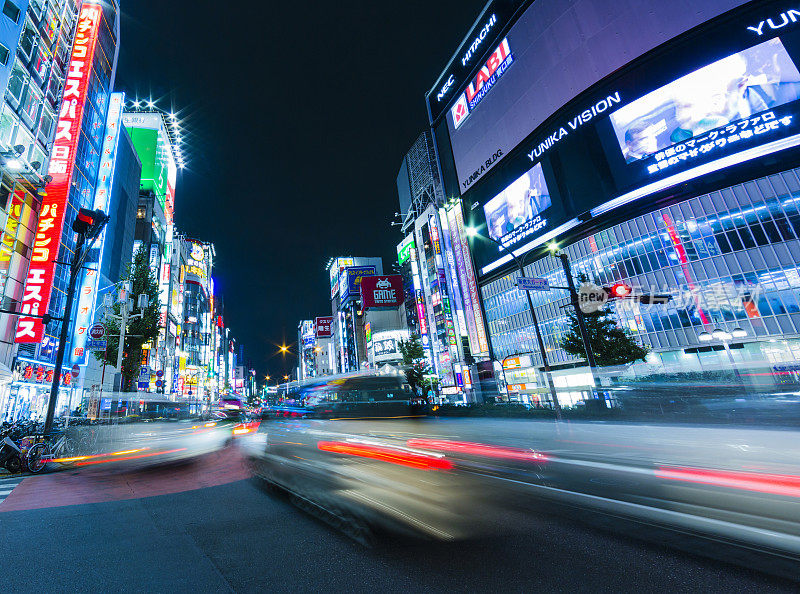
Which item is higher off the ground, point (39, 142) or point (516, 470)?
point (39, 142)

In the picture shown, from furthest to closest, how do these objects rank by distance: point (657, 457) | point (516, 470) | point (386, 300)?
point (386, 300) → point (516, 470) → point (657, 457)

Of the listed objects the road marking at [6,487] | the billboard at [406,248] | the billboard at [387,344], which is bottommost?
the road marking at [6,487]

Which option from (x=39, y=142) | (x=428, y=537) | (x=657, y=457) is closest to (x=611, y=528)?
(x=428, y=537)

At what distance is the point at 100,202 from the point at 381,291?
195 ft

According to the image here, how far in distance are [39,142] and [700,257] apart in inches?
2217

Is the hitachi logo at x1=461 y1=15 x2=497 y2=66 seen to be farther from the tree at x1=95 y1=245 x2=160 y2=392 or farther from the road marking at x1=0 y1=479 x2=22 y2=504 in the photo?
the road marking at x1=0 y1=479 x2=22 y2=504

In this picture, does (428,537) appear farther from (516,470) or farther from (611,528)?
(516,470)

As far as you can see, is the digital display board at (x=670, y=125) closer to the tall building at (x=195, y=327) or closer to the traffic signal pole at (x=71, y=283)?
the traffic signal pole at (x=71, y=283)

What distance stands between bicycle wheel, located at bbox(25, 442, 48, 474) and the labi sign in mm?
77241

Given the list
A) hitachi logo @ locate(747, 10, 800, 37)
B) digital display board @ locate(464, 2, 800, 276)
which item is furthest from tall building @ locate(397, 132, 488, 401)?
hitachi logo @ locate(747, 10, 800, 37)

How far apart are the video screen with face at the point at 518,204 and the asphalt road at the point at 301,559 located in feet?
149

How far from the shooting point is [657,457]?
6.25 meters

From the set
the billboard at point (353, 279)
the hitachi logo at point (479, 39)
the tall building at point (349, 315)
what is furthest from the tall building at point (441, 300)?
the tall building at point (349, 315)

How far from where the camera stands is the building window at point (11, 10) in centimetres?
2363
